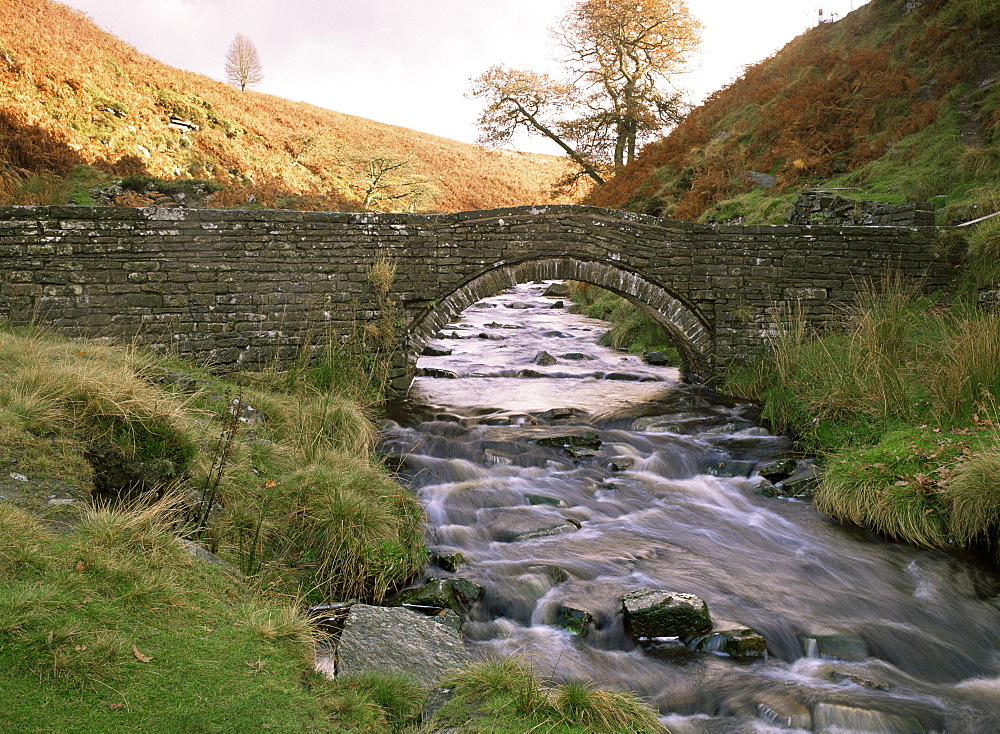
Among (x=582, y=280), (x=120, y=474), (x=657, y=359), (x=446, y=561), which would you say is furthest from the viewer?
(x=657, y=359)

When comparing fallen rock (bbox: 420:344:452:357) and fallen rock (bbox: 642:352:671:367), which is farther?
fallen rock (bbox: 420:344:452:357)

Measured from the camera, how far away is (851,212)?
11.7 metres

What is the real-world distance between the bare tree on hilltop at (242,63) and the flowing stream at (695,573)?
30.7m

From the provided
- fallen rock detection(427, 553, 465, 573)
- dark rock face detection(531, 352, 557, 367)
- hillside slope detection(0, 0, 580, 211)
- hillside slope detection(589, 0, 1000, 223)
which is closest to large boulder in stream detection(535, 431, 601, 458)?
fallen rock detection(427, 553, 465, 573)

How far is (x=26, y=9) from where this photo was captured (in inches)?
797

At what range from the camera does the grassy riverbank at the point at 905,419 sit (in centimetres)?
535

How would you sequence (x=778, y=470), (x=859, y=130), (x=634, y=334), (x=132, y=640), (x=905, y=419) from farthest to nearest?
(x=634, y=334) < (x=859, y=130) < (x=778, y=470) < (x=905, y=419) < (x=132, y=640)

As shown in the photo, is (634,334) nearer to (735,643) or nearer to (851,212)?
(851,212)

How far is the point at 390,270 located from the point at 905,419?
6.09 meters

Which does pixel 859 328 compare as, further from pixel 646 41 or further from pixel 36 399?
pixel 646 41

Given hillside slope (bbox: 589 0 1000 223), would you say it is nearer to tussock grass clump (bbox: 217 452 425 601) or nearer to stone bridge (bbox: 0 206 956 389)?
stone bridge (bbox: 0 206 956 389)

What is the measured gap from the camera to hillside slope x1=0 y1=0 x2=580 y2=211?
Result: 16.6 meters

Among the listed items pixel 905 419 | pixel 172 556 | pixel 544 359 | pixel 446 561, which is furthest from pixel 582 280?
pixel 172 556

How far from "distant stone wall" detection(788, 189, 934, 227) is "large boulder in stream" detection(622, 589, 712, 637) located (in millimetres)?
8580
